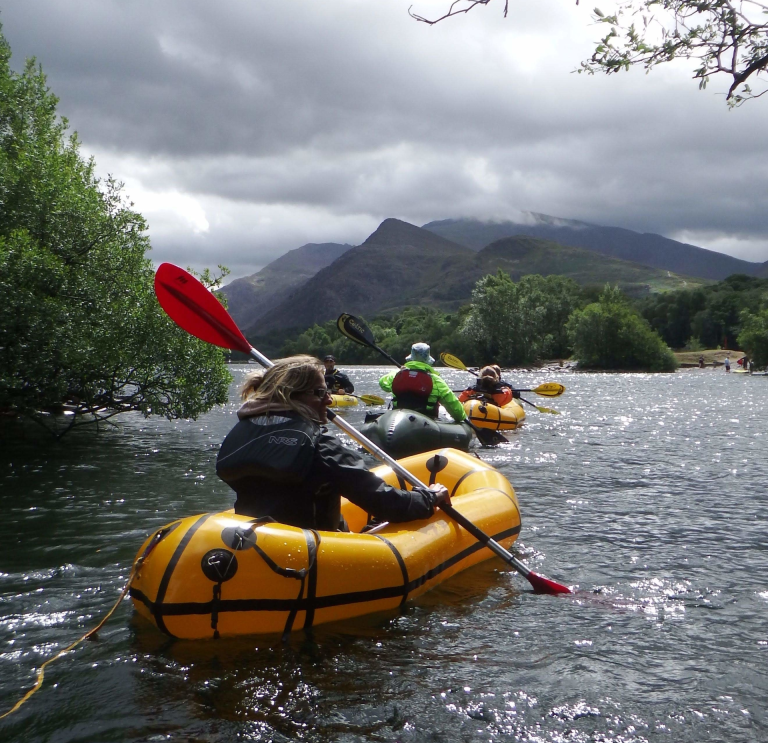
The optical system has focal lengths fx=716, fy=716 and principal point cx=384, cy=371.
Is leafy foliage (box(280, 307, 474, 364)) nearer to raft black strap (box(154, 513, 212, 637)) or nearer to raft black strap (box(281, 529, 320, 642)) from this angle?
raft black strap (box(281, 529, 320, 642))

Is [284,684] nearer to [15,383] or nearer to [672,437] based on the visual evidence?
[15,383]

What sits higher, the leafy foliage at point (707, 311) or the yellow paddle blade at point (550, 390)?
the leafy foliage at point (707, 311)

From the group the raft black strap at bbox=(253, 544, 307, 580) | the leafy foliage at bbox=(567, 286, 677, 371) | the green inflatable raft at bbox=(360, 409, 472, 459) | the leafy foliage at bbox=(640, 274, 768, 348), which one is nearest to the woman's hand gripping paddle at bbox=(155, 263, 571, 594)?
the raft black strap at bbox=(253, 544, 307, 580)

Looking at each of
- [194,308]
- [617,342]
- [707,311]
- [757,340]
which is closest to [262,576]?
[194,308]

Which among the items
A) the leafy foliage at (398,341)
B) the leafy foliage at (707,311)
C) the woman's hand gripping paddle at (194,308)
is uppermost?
the leafy foliage at (707,311)

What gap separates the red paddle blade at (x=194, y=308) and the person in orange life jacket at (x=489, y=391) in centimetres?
905

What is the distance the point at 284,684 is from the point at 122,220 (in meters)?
11.0

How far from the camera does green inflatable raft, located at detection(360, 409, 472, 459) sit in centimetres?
1010

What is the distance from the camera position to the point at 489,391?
15.3 metres

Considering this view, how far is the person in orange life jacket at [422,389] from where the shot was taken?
10773mm

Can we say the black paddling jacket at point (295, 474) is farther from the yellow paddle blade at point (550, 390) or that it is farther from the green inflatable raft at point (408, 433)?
the yellow paddle blade at point (550, 390)

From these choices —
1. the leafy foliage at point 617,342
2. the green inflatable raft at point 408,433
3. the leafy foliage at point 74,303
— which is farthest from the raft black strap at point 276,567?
the leafy foliage at point 617,342

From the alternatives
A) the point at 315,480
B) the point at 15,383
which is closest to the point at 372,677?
the point at 315,480

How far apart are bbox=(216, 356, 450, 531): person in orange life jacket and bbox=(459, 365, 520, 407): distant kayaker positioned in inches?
415
